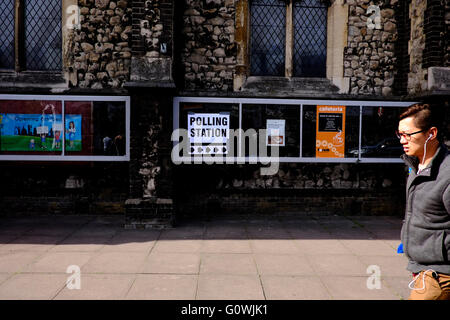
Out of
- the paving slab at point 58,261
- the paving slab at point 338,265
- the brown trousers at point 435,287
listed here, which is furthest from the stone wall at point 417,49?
the paving slab at point 58,261

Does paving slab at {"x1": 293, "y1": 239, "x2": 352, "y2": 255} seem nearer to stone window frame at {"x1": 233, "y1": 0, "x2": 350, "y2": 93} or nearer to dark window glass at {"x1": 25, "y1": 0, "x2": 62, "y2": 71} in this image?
stone window frame at {"x1": 233, "y1": 0, "x2": 350, "y2": 93}

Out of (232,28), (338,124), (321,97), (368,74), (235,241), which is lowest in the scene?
(235,241)

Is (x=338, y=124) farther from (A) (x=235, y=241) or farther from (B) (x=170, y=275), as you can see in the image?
(B) (x=170, y=275)

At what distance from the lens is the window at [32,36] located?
8.16 m

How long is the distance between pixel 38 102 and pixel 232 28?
448 cm

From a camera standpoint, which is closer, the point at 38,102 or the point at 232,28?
the point at 38,102

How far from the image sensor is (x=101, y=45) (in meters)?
8.05

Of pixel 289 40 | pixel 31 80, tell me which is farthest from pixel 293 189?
pixel 31 80

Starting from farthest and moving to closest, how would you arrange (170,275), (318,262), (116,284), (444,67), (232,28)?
(232,28) < (444,67) < (318,262) < (170,275) < (116,284)

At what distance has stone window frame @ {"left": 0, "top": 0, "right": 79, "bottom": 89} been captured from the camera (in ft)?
26.3

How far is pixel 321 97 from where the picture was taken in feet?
27.0

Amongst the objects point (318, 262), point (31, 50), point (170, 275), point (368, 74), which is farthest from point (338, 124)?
point (31, 50)

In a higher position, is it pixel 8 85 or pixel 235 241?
pixel 8 85

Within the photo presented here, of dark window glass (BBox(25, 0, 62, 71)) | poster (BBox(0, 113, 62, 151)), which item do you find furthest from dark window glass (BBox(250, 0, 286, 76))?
poster (BBox(0, 113, 62, 151))
